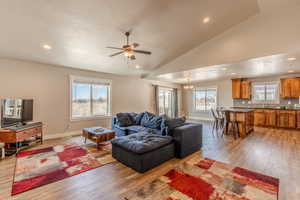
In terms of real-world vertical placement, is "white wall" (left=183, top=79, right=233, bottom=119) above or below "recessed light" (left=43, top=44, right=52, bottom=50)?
below

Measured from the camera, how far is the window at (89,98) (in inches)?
223

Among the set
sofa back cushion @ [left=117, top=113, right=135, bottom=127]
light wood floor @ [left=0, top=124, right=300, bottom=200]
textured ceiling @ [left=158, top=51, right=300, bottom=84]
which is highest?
textured ceiling @ [left=158, top=51, right=300, bottom=84]

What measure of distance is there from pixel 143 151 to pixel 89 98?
A: 14.4 ft

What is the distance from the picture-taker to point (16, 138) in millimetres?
3488

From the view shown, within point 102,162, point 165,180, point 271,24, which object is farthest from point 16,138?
point 271,24

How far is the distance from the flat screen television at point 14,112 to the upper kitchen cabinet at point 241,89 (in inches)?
365

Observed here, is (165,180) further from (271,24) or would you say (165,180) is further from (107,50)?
(271,24)

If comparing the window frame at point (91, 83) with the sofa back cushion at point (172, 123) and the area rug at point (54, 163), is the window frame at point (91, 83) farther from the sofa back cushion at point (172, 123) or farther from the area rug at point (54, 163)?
the sofa back cushion at point (172, 123)

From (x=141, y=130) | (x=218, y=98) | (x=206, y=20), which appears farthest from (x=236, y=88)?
(x=141, y=130)

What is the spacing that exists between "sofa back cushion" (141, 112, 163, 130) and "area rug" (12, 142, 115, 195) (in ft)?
4.44

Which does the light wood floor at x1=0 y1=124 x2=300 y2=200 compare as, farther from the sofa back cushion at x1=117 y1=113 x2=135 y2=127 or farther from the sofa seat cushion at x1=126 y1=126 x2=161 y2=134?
the sofa back cushion at x1=117 y1=113 x2=135 y2=127

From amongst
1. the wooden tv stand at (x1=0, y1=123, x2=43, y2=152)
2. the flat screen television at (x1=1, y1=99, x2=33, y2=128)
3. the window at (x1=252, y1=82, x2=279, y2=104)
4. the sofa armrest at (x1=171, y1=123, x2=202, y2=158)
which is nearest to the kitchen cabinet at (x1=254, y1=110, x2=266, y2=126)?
the window at (x1=252, y1=82, x2=279, y2=104)

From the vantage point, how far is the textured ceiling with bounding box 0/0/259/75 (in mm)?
2842

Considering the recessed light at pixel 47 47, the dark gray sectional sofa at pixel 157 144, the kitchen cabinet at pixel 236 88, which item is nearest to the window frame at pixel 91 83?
the recessed light at pixel 47 47
